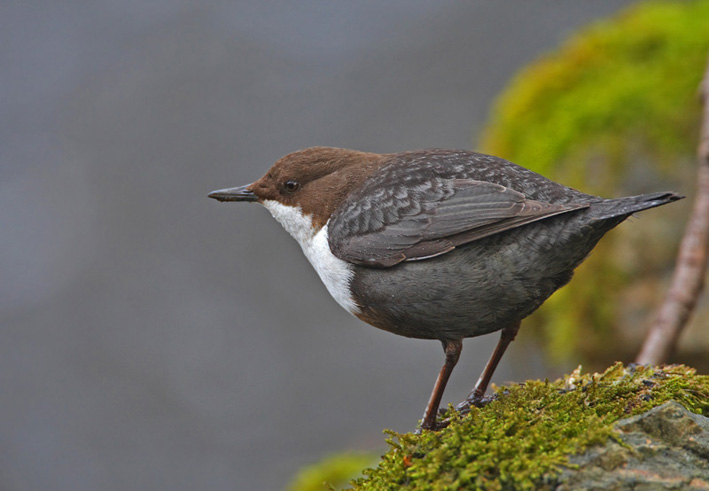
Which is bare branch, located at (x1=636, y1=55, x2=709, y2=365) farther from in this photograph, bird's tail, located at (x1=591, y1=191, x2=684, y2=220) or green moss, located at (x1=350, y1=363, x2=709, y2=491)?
bird's tail, located at (x1=591, y1=191, x2=684, y2=220)

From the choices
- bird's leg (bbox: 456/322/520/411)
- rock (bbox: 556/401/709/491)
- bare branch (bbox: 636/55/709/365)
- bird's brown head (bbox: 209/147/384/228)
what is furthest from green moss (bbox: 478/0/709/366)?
rock (bbox: 556/401/709/491)

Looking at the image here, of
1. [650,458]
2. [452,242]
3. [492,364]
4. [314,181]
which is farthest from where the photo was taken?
[314,181]

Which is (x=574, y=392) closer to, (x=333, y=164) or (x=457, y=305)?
(x=457, y=305)

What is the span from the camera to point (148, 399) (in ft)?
26.3

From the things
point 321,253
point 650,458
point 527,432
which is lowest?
point 650,458

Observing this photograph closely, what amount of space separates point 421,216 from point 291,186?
88 cm

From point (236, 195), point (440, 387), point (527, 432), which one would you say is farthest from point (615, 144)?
point (527, 432)

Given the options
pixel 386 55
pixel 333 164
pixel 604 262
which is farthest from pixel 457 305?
pixel 386 55

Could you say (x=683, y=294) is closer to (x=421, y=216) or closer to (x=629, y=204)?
(x=629, y=204)

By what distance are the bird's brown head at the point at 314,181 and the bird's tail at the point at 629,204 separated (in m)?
1.22

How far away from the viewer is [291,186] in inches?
154

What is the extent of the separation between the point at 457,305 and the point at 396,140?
6.17 metres

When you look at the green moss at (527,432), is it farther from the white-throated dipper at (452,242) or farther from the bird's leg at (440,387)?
the white-throated dipper at (452,242)

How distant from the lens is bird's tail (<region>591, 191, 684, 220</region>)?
271cm
